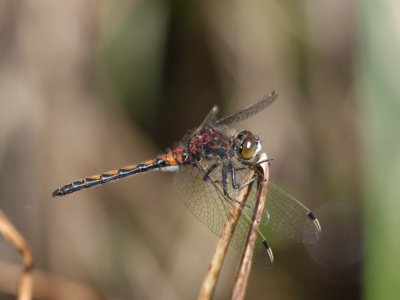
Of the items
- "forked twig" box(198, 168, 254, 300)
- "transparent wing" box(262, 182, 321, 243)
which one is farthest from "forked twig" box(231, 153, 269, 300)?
"transparent wing" box(262, 182, 321, 243)

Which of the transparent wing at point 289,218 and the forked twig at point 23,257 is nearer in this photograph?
the forked twig at point 23,257

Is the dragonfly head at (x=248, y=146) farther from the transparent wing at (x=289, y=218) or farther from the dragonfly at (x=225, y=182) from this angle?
the transparent wing at (x=289, y=218)

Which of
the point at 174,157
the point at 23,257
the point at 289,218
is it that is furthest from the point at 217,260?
the point at 174,157

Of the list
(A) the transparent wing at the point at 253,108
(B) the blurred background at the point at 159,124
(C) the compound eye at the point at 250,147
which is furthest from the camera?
(B) the blurred background at the point at 159,124

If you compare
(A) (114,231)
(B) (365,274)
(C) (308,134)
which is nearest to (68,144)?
(A) (114,231)

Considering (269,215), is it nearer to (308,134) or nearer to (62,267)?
(308,134)

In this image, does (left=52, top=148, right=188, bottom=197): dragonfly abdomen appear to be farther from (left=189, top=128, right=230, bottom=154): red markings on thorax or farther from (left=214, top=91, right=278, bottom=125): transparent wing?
(left=214, top=91, right=278, bottom=125): transparent wing

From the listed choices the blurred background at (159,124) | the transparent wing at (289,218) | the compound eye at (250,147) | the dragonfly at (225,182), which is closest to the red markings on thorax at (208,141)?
the dragonfly at (225,182)
